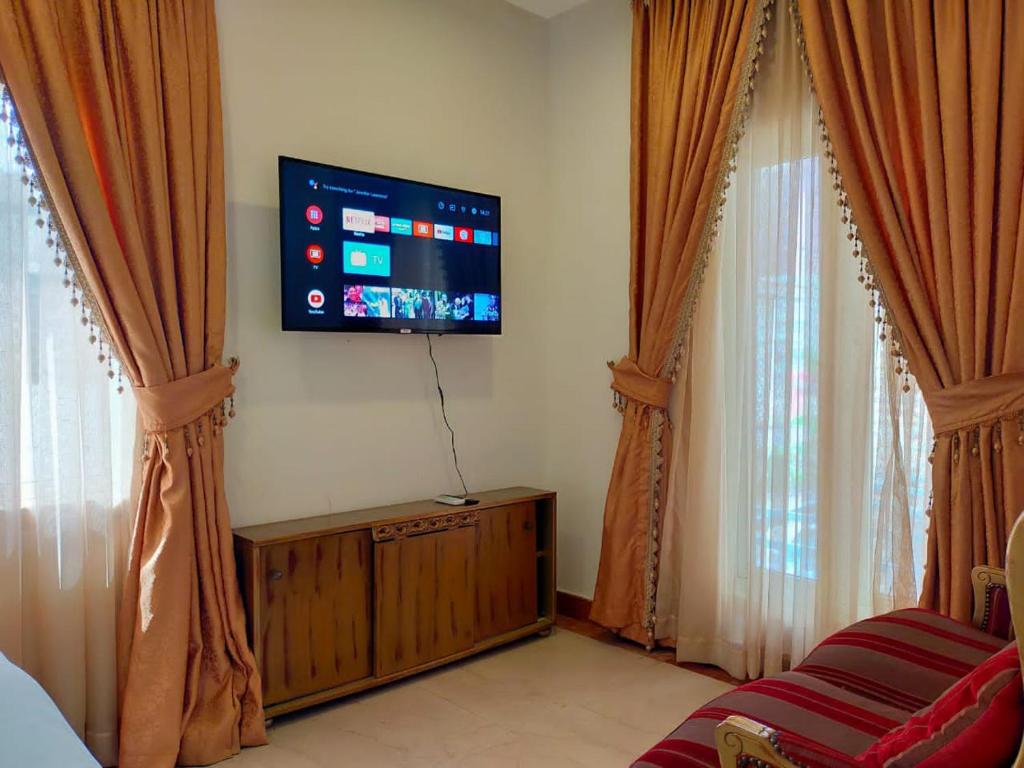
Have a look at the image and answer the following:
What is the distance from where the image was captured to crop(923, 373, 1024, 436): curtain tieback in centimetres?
236

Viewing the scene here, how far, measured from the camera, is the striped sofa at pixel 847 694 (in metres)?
1.38

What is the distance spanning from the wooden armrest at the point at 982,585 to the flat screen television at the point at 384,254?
6.76ft

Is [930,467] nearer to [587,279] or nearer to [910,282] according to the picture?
[910,282]

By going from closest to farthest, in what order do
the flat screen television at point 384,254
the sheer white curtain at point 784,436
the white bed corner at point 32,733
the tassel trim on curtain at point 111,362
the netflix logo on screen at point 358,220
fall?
the white bed corner at point 32,733, the tassel trim on curtain at point 111,362, the sheer white curtain at point 784,436, the flat screen television at point 384,254, the netflix logo on screen at point 358,220

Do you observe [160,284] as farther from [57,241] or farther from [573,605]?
[573,605]

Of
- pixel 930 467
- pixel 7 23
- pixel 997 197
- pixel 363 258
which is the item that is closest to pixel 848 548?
pixel 930 467

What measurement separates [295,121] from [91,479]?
1502mm

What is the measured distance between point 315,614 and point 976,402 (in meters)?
2.31

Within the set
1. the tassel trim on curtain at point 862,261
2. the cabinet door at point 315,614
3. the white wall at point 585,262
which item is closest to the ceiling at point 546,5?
the white wall at point 585,262

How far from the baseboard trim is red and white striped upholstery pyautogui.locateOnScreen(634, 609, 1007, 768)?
1.76 m

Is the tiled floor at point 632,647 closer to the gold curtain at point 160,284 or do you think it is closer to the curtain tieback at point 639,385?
the curtain tieback at point 639,385

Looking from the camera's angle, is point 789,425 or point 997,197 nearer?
point 997,197

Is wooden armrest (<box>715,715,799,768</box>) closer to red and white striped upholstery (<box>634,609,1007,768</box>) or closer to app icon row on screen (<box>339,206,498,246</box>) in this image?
red and white striped upholstery (<box>634,609,1007,768</box>)

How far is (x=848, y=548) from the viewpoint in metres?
2.88
